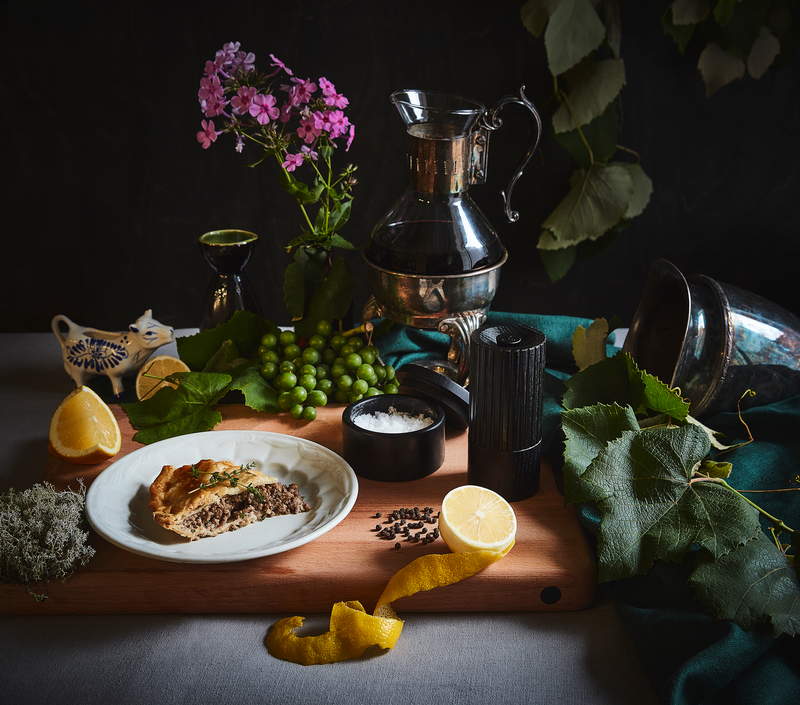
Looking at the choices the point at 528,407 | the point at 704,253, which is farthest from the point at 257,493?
the point at 704,253

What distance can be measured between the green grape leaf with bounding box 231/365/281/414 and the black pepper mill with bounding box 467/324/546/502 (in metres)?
0.37

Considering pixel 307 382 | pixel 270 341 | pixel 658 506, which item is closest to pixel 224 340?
pixel 270 341

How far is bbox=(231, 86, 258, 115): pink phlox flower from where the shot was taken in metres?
1.08

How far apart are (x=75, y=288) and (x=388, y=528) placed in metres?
1.20

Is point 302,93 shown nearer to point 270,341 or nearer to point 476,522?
point 270,341

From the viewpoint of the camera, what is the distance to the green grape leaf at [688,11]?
4.39 feet

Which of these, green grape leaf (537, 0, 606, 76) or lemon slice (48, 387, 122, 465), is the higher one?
green grape leaf (537, 0, 606, 76)

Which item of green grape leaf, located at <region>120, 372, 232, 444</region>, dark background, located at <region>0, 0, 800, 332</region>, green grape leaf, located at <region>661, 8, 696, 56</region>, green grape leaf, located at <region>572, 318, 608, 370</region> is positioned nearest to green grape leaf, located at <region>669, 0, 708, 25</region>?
green grape leaf, located at <region>661, 8, 696, 56</region>

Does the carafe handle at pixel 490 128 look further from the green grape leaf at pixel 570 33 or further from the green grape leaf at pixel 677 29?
the green grape leaf at pixel 677 29

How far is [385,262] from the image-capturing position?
1159 mm

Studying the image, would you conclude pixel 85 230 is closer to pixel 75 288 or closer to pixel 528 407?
pixel 75 288

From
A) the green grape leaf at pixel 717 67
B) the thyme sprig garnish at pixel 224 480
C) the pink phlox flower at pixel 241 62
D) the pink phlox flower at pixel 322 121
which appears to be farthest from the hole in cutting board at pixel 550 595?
the green grape leaf at pixel 717 67

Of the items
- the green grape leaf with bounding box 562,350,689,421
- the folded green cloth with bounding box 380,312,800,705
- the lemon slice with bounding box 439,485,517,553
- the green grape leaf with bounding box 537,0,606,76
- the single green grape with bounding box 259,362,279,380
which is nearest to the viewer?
the folded green cloth with bounding box 380,312,800,705

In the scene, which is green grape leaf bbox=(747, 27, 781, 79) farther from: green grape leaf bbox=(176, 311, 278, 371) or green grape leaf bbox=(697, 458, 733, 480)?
green grape leaf bbox=(176, 311, 278, 371)
